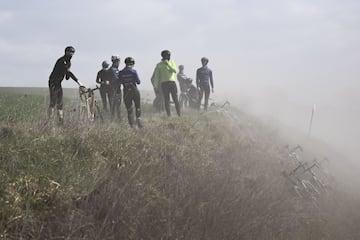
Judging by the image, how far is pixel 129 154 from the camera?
9781 millimetres

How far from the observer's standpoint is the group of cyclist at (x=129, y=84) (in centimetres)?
1302

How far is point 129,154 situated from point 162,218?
7.11 feet

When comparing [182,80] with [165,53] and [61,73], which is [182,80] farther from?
[61,73]

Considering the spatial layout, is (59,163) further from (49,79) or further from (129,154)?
(49,79)

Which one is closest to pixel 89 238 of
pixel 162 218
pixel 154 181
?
pixel 162 218

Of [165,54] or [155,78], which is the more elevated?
[165,54]

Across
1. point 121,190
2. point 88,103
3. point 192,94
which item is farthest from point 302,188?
point 121,190

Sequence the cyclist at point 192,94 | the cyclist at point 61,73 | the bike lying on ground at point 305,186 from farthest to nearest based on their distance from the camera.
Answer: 1. the cyclist at point 192,94
2. the bike lying on ground at point 305,186
3. the cyclist at point 61,73

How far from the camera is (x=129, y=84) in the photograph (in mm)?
15047

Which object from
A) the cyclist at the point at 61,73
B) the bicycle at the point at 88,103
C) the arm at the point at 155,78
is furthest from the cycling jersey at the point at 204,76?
the cyclist at the point at 61,73

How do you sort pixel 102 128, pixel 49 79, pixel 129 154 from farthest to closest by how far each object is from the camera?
pixel 49 79 → pixel 102 128 → pixel 129 154

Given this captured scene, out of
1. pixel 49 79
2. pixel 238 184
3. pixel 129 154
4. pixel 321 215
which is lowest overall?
pixel 321 215

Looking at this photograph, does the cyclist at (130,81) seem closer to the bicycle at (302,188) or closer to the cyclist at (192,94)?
the bicycle at (302,188)

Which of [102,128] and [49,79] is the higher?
[49,79]
